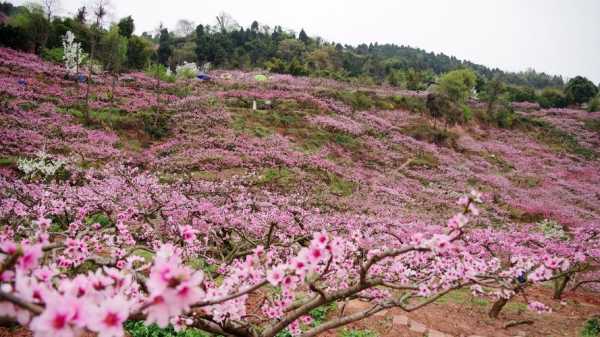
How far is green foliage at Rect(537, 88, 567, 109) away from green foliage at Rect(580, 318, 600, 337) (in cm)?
5913

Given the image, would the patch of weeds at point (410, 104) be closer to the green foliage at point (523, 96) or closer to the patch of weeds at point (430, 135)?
the patch of weeds at point (430, 135)

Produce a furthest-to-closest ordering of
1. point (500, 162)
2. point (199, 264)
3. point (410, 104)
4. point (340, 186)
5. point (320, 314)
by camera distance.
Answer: point (410, 104) → point (500, 162) → point (340, 186) → point (199, 264) → point (320, 314)

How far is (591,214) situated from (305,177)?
16094 millimetres

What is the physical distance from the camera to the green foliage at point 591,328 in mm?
6523

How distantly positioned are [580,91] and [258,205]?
64096 millimetres

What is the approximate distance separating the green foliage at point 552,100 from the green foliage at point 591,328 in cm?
5913

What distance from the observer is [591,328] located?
6.66 metres

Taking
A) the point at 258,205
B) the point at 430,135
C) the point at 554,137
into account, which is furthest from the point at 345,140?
the point at 554,137

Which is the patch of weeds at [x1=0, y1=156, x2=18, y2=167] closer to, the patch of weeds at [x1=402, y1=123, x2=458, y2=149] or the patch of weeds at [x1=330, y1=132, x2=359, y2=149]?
the patch of weeds at [x1=330, y1=132, x2=359, y2=149]

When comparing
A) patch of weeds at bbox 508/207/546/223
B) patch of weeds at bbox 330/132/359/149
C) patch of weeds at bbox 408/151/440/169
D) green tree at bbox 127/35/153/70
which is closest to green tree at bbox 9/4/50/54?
green tree at bbox 127/35/153/70

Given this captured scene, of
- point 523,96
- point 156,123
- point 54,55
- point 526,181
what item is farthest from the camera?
point 523,96

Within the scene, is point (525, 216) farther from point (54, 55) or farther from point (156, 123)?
point (54, 55)

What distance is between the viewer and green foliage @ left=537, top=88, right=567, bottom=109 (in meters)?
55.1

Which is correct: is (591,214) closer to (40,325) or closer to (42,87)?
(40,325)
